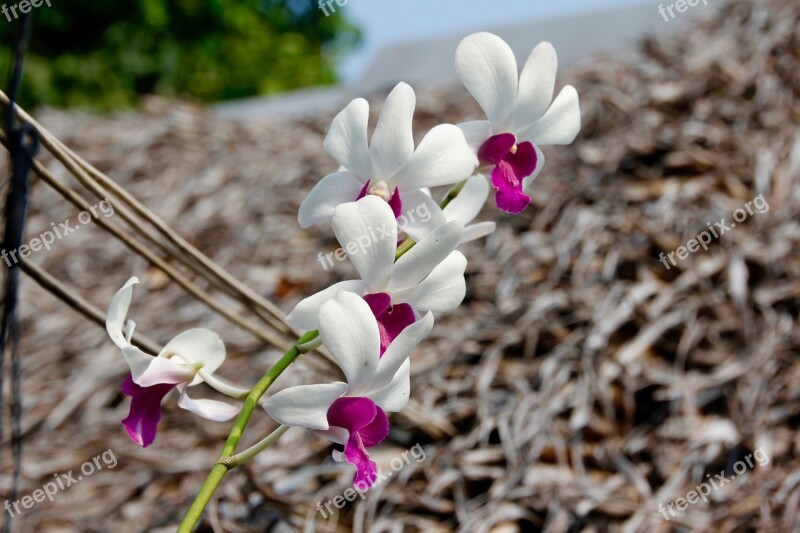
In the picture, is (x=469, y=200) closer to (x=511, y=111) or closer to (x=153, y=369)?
(x=511, y=111)

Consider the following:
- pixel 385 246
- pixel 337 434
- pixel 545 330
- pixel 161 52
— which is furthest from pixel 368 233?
pixel 161 52

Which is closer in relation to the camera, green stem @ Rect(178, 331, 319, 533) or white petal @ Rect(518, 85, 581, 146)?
green stem @ Rect(178, 331, 319, 533)

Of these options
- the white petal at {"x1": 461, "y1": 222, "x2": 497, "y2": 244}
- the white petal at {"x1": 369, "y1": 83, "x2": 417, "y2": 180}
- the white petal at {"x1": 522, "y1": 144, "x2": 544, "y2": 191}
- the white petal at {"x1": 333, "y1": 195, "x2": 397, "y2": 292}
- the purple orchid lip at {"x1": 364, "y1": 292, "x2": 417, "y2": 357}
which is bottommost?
the purple orchid lip at {"x1": 364, "y1": 292, "x2": 417, "y2": 357}

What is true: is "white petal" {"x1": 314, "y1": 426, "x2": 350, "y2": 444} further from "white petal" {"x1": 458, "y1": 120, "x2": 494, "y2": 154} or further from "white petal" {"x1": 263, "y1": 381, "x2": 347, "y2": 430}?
"white petal" {"x1": 458, "y1": 120, "x2": 494, "y2": 154}

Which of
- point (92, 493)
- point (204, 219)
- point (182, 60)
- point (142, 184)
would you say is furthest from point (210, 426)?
point (182, 60)

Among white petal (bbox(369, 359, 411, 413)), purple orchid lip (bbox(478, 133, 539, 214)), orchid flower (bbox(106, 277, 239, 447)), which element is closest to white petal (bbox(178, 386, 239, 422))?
orchid flower (bbox(106, 277, 239, 447))

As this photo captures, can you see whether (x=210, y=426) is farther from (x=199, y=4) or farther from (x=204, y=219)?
(x=199, y=4)
